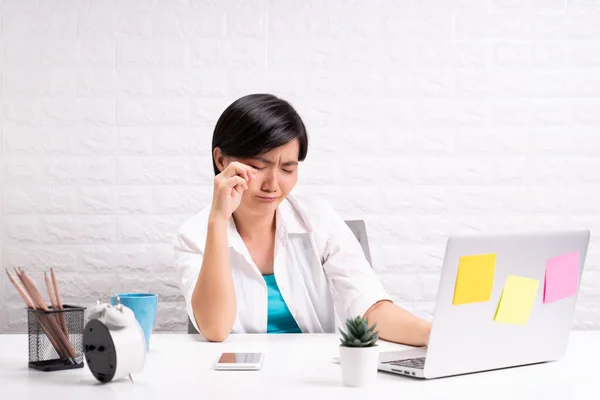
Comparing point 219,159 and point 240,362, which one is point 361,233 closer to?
point 219,159

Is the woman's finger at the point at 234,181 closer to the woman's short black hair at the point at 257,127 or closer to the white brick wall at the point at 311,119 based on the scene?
the woman's short black hair at the point at 257,127

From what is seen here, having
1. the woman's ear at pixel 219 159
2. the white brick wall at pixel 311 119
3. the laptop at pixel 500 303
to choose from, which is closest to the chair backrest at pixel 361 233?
the white brick wall at pixel 311 119

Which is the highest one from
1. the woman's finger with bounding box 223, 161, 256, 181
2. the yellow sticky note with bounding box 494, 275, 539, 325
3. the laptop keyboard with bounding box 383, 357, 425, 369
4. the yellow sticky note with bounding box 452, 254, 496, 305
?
the woman's finger with bounding box 223, 161, 256, 181

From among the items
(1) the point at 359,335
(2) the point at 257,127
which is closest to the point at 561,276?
(1) the point at 359,335

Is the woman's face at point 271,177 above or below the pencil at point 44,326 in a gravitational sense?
above

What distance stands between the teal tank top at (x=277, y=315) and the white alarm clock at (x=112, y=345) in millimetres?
906

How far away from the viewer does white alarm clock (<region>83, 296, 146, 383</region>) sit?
1374 millimetres

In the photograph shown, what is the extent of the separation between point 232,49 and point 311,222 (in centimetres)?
85

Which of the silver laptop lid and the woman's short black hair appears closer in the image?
the silver laptop lid

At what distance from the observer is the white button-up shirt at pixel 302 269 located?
2180mm

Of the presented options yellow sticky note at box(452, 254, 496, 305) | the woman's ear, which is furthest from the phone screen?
the woman's ear

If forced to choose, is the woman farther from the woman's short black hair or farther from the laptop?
the laptop

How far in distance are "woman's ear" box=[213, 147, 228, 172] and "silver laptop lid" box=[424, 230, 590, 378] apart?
106 cm

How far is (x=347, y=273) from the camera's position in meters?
2.26
